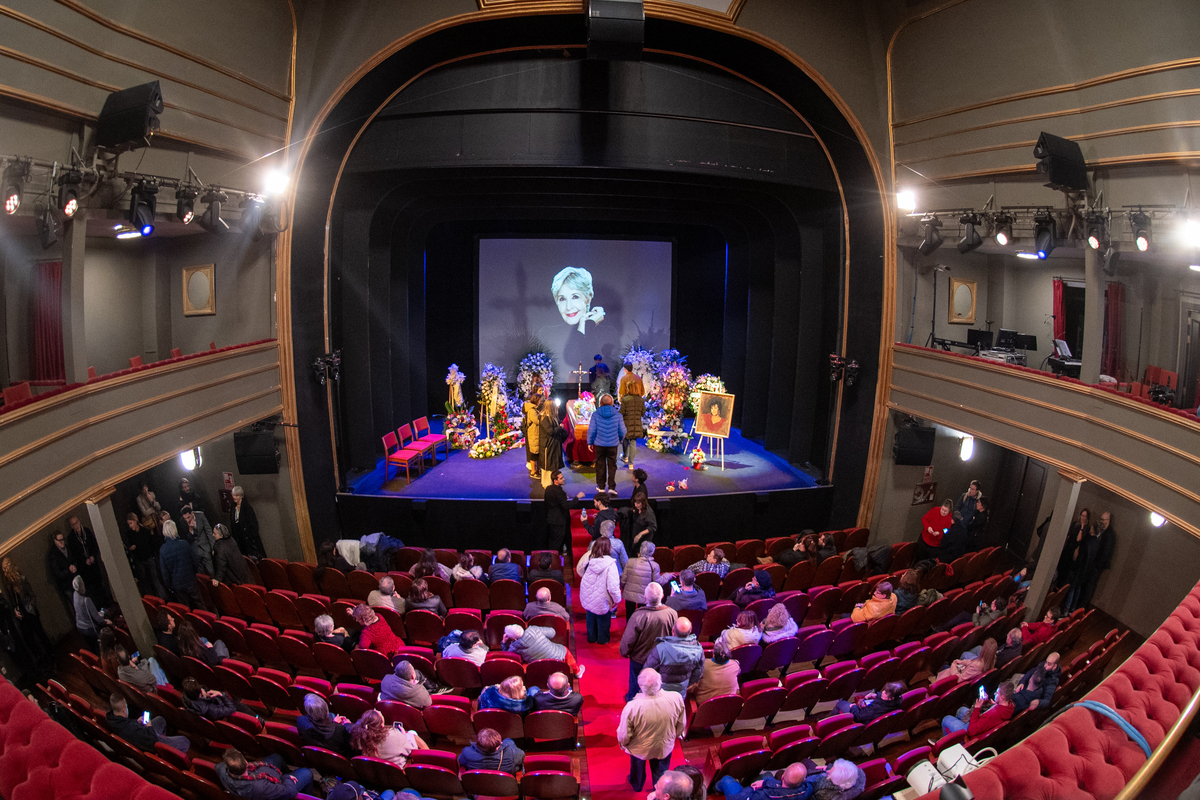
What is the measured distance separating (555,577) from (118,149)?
566 cm

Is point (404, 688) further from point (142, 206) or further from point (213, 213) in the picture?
point (213, 213)

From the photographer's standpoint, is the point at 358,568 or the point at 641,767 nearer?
the point at 641,767

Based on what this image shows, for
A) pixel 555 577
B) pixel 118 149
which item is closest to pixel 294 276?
pixel 118 149

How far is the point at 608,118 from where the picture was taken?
8.29m

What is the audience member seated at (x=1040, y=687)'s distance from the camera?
4375mm

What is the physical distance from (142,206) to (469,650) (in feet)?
16.7

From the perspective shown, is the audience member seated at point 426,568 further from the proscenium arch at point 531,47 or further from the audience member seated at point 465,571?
the proscenium arch at point 531,47

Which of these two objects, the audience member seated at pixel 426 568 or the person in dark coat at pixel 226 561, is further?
the person in dark coat at pixel 226 561

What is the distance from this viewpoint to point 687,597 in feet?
17.9

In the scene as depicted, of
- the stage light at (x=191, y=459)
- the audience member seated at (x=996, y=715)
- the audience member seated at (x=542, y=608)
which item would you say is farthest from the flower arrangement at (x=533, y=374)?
the audience member seated at (x=996, y=715)

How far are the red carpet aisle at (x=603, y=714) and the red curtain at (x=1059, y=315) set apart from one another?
5994mm

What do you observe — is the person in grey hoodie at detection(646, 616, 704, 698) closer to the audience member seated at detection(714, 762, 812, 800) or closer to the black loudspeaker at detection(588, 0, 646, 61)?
the audience member seated at detection(714, 762, 812, 800)

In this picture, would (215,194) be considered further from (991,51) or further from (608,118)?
(991,51)

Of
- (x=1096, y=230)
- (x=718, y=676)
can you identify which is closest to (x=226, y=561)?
(x=718, y=676)
